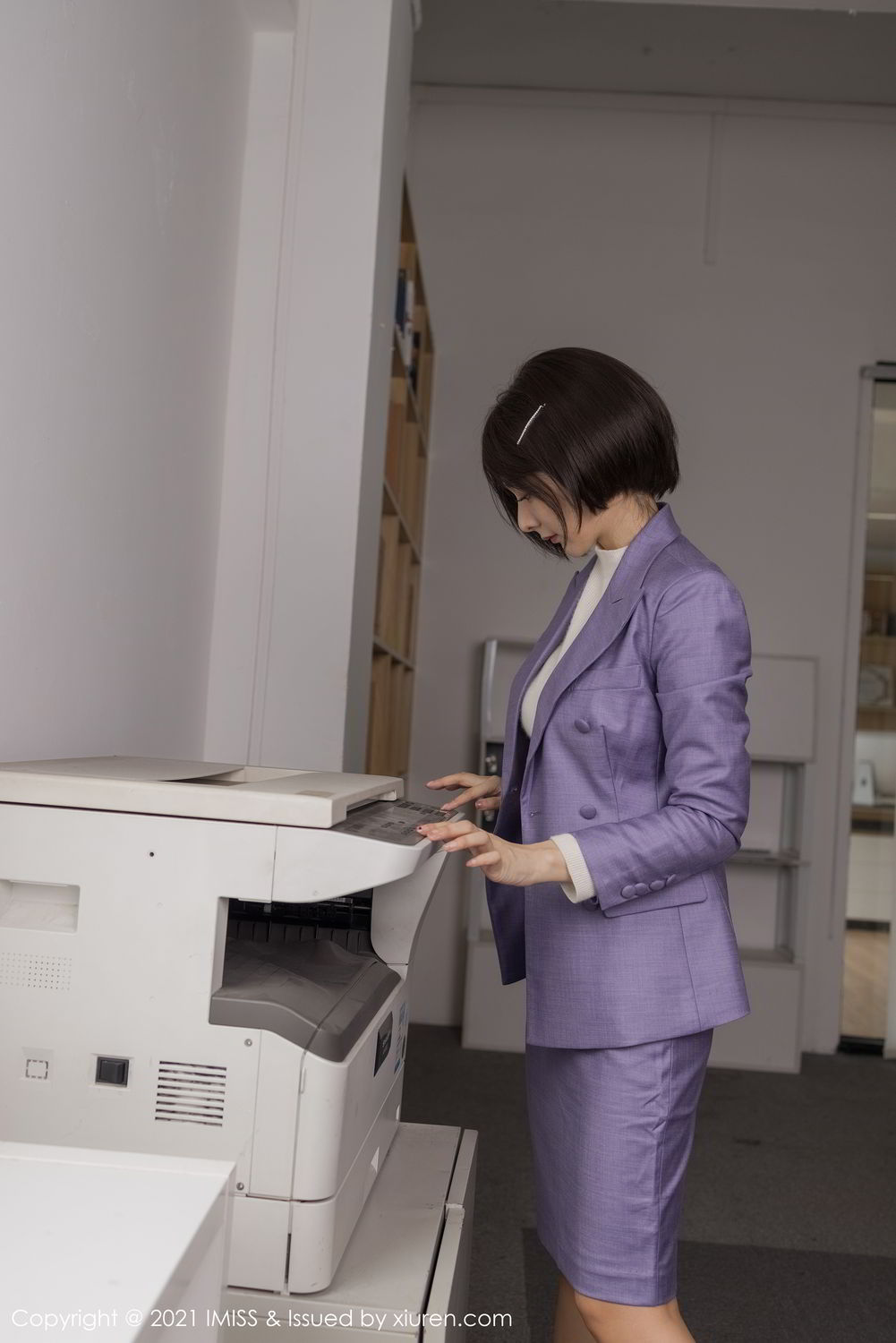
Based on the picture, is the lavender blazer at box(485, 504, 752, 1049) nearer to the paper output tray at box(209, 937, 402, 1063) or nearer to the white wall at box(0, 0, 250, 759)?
the paper output tray at box(209, 937, 402, 1063)

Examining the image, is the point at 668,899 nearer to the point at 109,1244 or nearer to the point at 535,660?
the point at 535,660

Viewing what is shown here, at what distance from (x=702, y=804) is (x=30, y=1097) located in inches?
27.8

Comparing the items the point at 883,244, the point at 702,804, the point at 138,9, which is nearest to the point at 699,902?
the point at 702,804

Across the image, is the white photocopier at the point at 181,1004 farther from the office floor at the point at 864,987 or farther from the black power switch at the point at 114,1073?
the office floor at the point at 864,987

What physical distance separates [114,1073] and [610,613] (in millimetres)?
699

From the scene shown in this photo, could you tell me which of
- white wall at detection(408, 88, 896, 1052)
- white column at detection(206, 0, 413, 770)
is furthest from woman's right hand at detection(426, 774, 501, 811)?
white wall at detection(408, 88, 896, 1052)

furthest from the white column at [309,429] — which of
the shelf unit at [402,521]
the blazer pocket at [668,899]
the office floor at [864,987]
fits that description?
the office floor at [864,987]

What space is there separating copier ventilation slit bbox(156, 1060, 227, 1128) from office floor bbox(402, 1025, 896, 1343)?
1.20 meters

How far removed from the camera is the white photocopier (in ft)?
3.28

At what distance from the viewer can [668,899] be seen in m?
1.22

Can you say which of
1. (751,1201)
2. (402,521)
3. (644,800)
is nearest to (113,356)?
(644,800)

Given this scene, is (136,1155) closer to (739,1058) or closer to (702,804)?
(702,804)

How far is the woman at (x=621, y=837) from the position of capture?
116 cm

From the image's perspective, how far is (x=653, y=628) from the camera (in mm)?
1220
